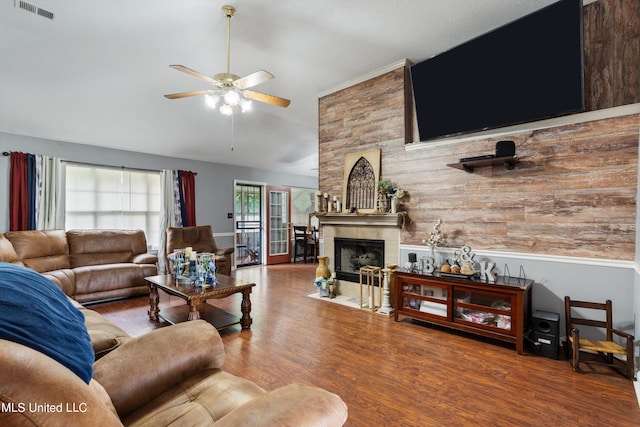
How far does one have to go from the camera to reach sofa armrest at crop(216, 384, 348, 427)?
898 mm

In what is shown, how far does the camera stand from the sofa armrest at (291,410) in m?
0.90

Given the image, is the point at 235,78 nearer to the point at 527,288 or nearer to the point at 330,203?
the point at 330,203

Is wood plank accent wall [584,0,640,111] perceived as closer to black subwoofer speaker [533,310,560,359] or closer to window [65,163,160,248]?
black subwoofer speaker [533,310,560,359]

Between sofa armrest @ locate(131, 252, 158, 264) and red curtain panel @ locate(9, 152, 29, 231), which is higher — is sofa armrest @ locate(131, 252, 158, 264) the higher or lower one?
the lower one

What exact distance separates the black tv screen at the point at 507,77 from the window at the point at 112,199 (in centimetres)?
508

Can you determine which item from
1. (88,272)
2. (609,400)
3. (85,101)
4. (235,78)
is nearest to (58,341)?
(235,78)

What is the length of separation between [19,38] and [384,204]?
14.3 feet

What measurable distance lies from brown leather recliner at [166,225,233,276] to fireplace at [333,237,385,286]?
2.25 meters

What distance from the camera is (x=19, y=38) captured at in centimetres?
308

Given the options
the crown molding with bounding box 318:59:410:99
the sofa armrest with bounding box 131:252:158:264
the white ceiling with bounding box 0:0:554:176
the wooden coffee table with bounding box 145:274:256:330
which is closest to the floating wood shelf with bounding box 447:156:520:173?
the white ceiling with bounding box 0:0:554:176

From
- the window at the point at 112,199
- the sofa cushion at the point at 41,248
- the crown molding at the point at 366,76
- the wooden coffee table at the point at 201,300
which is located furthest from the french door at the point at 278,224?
the sofa cushion at the point at 41,248

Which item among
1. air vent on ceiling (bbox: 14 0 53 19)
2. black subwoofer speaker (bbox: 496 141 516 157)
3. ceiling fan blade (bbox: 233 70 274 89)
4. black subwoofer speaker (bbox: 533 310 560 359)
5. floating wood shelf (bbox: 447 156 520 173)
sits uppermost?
air vent on ceiling (bbox: 14 0 53 19)

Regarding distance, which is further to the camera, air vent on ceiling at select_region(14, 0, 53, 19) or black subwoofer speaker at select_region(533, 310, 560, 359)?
air vent on ceiling at select_region(14, 0, 53, 19)

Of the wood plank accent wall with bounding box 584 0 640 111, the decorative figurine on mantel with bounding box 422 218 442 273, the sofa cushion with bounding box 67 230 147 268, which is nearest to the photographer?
the wood plank accent wall with bounding box 584 0 640 111
